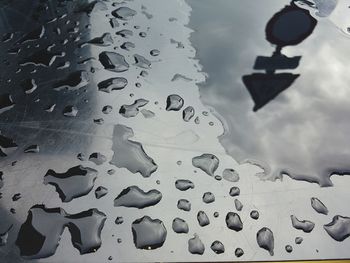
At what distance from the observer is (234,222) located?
2.74 feet

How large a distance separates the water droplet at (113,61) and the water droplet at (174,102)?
19cm

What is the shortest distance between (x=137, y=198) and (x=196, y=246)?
0.60ft

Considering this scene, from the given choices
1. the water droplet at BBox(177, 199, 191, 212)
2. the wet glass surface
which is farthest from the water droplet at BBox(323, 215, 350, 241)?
the water droplet at BBox(177, 199, 191, 212)

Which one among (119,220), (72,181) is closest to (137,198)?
(119,220)

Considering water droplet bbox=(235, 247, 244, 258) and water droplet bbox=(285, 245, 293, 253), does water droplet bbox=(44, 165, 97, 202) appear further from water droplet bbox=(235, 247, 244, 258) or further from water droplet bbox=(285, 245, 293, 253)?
water droplet bbox=(285, 245, 293, 253)

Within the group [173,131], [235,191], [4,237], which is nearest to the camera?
[4,237]

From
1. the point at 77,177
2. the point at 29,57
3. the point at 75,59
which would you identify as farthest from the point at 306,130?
the point at 29,57

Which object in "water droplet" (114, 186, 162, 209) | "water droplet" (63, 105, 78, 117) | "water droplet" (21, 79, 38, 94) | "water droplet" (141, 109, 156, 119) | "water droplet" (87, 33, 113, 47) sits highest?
"water droplet" (87, 33, 113, 47)

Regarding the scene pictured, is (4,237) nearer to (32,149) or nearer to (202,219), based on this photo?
(32,149)

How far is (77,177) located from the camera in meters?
0.89

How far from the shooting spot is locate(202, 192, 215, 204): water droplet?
86 cm

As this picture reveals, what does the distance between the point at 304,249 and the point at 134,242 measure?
39 cm

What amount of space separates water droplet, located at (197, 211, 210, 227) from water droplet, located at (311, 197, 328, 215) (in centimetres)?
28

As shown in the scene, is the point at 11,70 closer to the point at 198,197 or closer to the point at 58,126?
the point at 58,126
